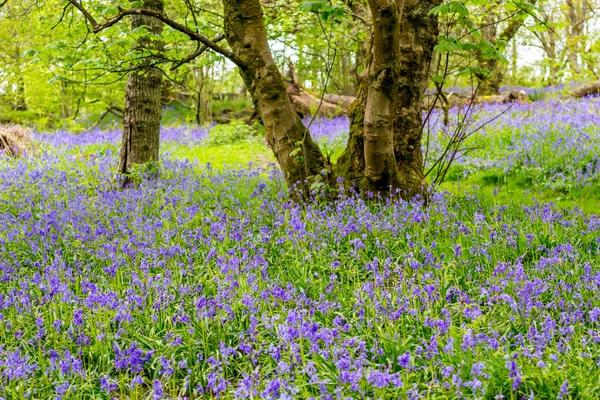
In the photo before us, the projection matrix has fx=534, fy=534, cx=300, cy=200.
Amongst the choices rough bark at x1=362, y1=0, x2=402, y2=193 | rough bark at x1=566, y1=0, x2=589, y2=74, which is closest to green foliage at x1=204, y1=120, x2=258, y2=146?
rough bark at x1=566, y1=0, x2=589, y2=74

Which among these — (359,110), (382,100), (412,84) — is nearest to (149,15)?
(359,110)

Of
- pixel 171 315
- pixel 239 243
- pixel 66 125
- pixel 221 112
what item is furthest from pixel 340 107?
pixel 171 315

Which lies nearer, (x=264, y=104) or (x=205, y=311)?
(x=205, y=311)

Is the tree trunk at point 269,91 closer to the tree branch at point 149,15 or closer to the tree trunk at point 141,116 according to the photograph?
the tree branch at point 149,15

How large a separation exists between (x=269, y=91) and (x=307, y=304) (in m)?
3.28

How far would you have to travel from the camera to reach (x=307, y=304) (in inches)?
141

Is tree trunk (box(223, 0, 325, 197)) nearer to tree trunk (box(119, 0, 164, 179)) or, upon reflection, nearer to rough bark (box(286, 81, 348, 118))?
tree trunk (box(119, 0, 164, 179))

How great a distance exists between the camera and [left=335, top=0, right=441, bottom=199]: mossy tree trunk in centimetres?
591

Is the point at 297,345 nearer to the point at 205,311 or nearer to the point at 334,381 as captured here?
the point at 334,381

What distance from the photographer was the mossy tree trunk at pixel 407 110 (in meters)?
5.91

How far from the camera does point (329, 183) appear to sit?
6.27 metres

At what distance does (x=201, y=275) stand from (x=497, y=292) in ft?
7.51

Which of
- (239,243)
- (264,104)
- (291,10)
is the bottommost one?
(239,243)

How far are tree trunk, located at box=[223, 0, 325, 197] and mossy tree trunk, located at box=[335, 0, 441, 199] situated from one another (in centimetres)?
50
